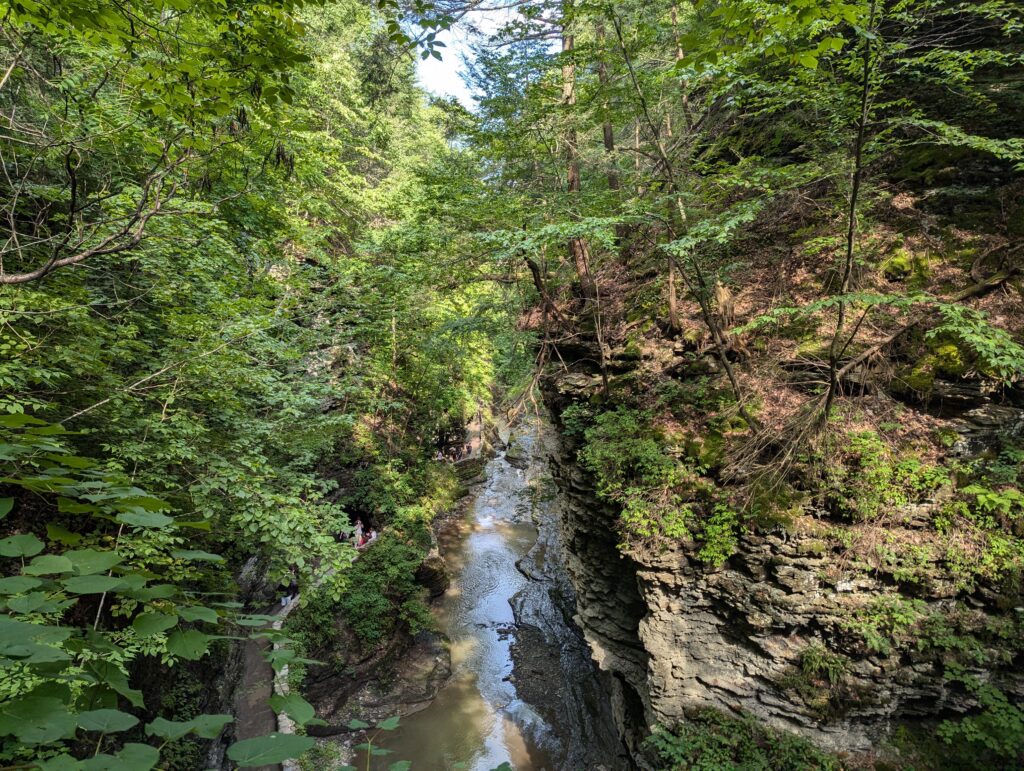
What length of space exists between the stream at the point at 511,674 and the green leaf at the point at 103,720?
24.3ft

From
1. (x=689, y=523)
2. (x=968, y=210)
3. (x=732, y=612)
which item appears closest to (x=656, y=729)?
(x=732, y=612)

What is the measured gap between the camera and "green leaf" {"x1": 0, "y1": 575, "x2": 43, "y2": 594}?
113 centimetres

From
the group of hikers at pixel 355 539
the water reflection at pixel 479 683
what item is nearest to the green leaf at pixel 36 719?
the group of hikers at pixel 355 539

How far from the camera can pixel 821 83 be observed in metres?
5.29

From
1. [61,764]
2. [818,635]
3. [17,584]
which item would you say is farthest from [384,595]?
[61,764]

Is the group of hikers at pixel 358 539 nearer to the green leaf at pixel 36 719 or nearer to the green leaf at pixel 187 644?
the green leaf at pixel 187 644

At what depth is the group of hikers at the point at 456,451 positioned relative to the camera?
68.4 ft

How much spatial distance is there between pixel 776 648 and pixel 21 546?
693cm

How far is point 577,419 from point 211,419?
576 cm

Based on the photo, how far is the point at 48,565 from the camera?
1.18 m

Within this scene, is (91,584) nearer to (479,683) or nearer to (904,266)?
(904,266)

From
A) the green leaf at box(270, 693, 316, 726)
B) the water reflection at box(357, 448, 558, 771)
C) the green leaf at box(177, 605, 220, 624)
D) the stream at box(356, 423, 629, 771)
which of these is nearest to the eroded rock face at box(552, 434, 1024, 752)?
the stream at box(356, 423, 629, 771)

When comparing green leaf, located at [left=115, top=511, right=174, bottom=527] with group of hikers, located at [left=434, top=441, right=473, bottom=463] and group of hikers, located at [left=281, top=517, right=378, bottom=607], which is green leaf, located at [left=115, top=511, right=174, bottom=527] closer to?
group of hikers, located at [left=281, top=517, right=378, bottom=607]

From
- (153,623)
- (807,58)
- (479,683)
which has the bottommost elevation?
(479,683)
